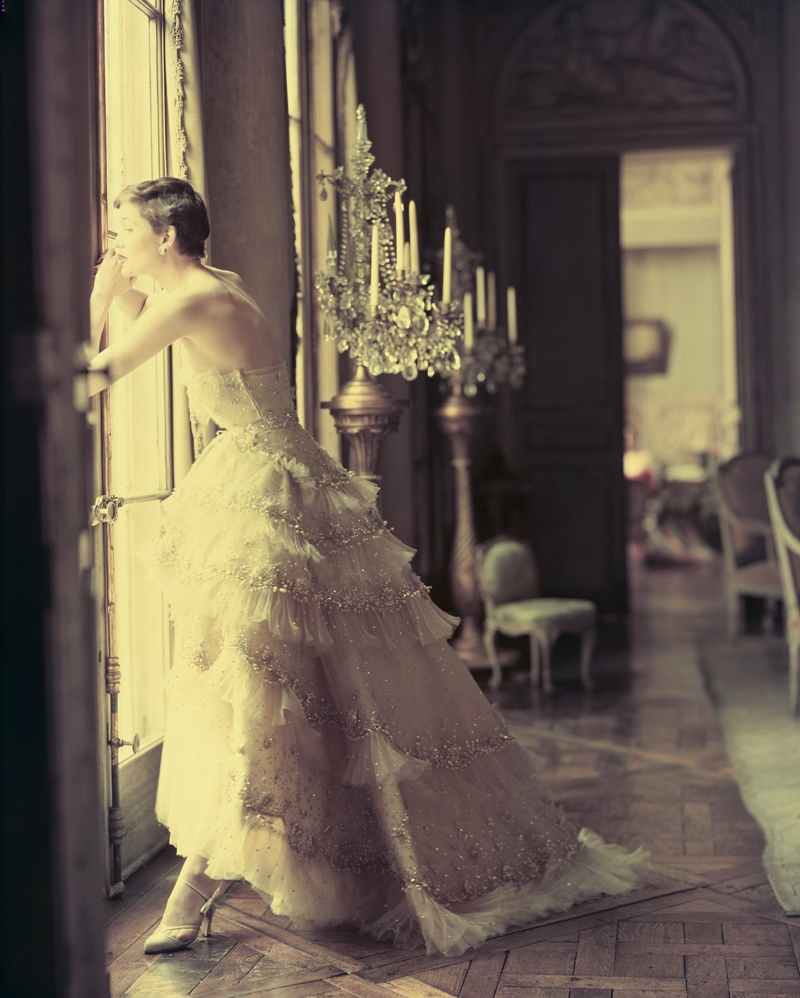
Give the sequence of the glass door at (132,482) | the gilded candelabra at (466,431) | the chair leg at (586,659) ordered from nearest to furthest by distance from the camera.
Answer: the glass door at (132,482) → the chair leg at (586,659) → the gilded candelabra at (466,431)

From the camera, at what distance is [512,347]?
6.14 metres

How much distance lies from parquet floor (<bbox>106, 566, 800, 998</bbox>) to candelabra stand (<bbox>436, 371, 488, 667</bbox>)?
167 cm

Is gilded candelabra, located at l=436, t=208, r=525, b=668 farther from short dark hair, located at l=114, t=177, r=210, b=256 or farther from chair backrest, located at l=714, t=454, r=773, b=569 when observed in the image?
short dark hair, located at l=114, t=177, r=210, b=256

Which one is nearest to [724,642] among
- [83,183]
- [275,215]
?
[275,215]

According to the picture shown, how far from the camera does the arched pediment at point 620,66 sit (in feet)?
24.4

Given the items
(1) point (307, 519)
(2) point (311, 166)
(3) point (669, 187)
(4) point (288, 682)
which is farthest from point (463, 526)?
(3) point (669, 187)

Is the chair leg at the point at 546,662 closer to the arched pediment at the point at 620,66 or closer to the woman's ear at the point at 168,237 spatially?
the woman's ear at the point at 168,237

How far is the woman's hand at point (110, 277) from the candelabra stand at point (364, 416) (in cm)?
121

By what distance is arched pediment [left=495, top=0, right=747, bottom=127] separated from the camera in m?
7.45

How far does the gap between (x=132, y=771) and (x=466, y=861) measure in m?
0.99

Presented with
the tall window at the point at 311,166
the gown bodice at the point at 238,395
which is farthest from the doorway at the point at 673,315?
the gown bodice at the point at 238,395

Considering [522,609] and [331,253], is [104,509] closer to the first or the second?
[331,253]

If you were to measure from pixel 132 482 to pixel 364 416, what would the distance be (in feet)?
2.52

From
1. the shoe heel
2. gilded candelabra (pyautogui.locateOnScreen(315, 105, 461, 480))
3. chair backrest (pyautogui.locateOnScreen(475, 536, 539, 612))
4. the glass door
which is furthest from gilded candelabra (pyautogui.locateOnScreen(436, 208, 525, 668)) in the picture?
the shoe heel
